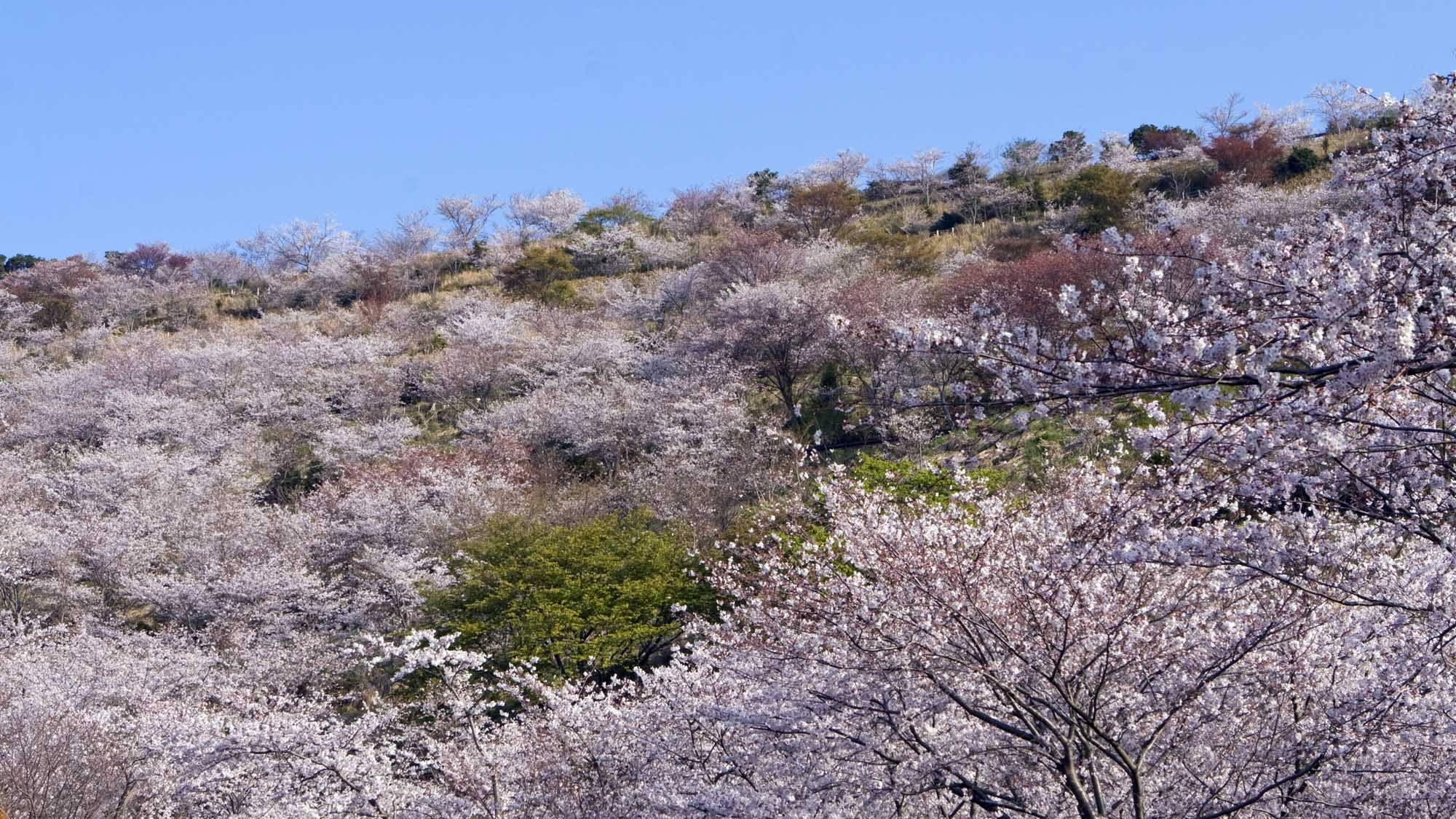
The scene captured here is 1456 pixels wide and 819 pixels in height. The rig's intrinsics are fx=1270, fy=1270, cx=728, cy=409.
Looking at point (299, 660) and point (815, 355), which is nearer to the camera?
point (299, 660)

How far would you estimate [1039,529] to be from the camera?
9.70 metres

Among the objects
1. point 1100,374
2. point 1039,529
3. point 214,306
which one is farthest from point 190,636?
point 214,306

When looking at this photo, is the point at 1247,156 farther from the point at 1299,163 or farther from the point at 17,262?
the point at 17,262

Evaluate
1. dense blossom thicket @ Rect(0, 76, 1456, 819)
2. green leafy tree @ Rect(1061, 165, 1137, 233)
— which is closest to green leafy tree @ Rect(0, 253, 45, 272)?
dense blossom thicket @ Rect(0, 76, 1456, 819)

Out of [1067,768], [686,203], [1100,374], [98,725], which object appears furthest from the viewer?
[686,203]

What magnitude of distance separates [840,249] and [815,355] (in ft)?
33.9

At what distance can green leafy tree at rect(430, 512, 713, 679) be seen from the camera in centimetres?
1622

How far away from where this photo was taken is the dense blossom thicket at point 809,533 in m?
5.17

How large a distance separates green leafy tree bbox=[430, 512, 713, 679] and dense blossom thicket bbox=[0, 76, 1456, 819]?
7cm

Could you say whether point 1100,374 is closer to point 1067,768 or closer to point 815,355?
point 1067,768

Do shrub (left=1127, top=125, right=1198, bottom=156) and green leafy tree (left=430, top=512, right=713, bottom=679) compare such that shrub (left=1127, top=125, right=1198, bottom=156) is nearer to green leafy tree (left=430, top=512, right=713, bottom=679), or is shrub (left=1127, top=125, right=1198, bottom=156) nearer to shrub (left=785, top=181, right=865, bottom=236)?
shrub (left=785, top=181, right=865, bottom=236)

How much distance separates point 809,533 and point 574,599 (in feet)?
13.0

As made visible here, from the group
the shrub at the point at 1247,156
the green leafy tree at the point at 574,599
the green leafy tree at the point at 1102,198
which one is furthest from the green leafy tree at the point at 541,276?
the green leafy tree at the point at 574,599

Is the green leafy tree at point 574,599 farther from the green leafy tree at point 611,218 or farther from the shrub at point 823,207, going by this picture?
the green leafy tree at point 611,218
